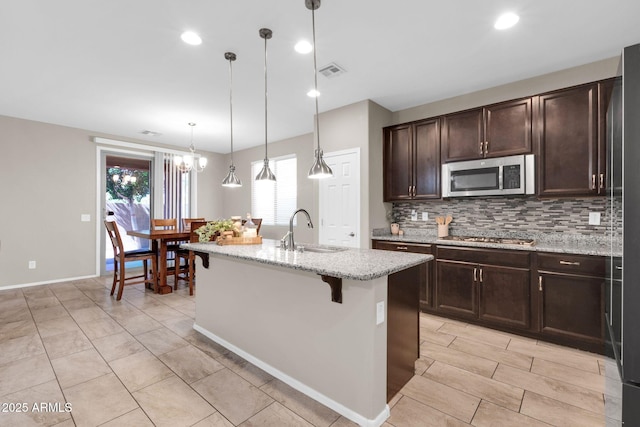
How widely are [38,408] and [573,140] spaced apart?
4668 mm

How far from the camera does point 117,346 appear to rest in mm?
2623

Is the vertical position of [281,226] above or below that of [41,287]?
above

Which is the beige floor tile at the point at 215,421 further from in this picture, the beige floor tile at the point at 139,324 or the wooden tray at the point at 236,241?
the beige floor tile at the point at 139,324

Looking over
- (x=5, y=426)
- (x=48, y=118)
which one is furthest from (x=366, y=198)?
(x=48, y=118)

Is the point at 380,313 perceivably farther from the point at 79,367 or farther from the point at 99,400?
the point at 79,367

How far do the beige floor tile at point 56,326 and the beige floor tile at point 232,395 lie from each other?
6.27 ft

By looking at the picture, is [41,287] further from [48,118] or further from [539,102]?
[539,102]

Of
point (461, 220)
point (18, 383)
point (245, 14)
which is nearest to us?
point (18, 383)

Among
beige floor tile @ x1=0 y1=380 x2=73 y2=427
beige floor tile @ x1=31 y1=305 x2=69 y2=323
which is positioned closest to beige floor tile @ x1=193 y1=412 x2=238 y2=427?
beige floor tile @ x1=0 y1=380 x2=73 y2=427

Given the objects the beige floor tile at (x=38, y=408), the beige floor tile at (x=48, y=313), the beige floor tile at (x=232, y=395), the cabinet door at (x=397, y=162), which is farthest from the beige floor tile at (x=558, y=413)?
the beige floor tile at (x=48, y=313)

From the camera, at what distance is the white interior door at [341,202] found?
392 cm

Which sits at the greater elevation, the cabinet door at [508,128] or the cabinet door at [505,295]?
the cabinet door at [508,128]

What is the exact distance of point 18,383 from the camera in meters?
2.05

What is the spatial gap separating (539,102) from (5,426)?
189 inches
